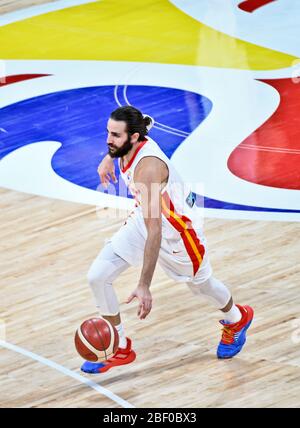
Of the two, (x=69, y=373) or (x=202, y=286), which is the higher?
(x=202, y=286)

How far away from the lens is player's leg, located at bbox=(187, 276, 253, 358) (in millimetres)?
7902

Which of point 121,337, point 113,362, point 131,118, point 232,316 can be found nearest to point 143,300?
point 121,337

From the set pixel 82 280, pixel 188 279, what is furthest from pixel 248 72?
pixel 188 279

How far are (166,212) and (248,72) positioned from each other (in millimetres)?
6834

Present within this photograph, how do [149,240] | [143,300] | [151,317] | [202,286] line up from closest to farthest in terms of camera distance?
[143,300] < [149,240] < [202,286] < [151,317]

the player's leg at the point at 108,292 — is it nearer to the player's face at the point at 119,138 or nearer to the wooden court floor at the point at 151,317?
the wooden court floor at the point at 151,317

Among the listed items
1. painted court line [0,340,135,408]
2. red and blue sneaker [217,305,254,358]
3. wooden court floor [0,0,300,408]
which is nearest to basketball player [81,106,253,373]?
red and blue sneaker [217,305,254,358]

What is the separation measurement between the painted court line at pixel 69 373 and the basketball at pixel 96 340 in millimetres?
213

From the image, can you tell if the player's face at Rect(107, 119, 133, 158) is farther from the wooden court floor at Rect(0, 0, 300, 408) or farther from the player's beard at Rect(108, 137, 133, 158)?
the wooden court floor at Rect(0, 0, 300, 408)

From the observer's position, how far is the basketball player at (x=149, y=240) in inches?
292

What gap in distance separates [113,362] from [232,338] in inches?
31.9

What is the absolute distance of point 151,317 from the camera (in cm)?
880

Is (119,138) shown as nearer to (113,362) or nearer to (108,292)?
(108,292)

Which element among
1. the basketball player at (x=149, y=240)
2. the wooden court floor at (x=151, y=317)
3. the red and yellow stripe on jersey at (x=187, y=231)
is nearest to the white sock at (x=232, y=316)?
the basketball player at (x=149, y=240)
